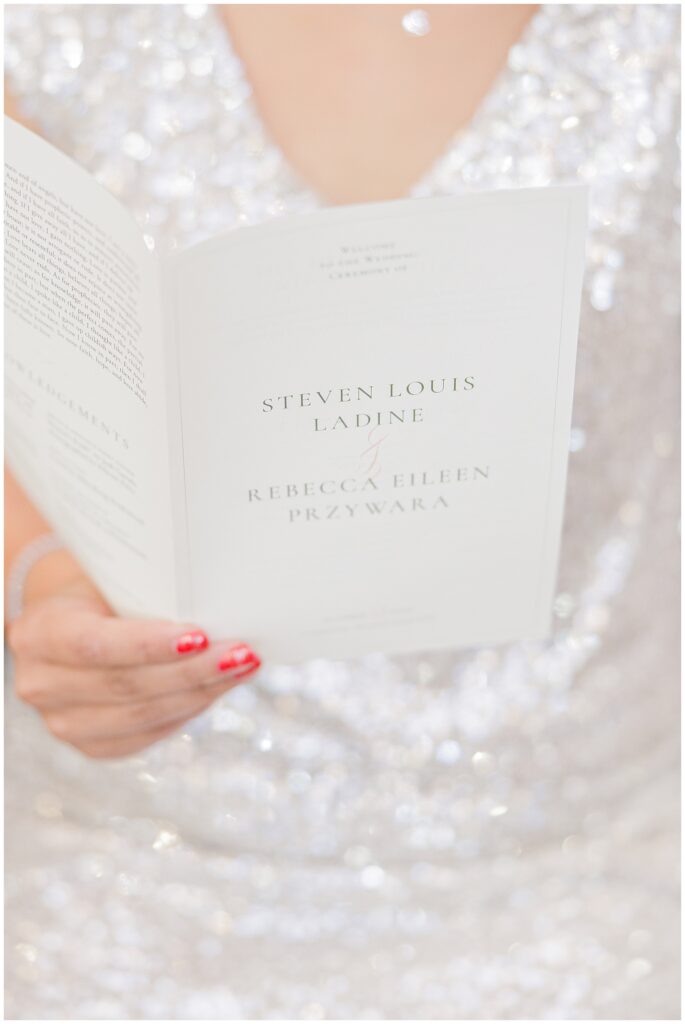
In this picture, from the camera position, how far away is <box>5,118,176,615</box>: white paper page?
0.58 m

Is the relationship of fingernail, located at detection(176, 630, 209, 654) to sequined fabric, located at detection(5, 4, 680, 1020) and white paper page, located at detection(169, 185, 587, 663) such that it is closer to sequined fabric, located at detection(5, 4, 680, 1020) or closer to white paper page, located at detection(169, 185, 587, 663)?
white paper page, located at detection(169, 185, 587, 663)

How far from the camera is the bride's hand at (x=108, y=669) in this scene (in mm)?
721

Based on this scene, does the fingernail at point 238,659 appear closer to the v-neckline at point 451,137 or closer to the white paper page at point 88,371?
the white paper page at point 88,371

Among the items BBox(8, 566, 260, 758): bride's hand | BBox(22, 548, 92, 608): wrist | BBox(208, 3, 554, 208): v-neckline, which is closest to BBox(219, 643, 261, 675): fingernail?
BBox(8, 566, 260, 758): bride's hand

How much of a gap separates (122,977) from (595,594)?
1.56 ft

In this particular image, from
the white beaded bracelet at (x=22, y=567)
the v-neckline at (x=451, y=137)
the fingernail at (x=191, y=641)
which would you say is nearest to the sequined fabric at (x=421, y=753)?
the v-neckline at (x=451, y=137)

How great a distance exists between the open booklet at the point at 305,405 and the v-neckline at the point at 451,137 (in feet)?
0.80

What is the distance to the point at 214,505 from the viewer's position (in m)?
0.66

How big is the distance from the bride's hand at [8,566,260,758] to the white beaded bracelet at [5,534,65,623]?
1 cm

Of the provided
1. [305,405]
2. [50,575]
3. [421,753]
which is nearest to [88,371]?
[305,405]

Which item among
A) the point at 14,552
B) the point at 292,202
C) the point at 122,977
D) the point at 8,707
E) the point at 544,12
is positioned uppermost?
the point at 544,12

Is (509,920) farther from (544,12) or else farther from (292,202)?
(544,12)

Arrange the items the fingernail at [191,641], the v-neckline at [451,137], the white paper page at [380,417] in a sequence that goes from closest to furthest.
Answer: the white paper page at [380,417] → the fingernail at [191,641] → the v-neckline at [451,137]

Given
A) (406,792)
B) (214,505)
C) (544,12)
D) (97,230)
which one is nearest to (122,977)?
(406,792)
